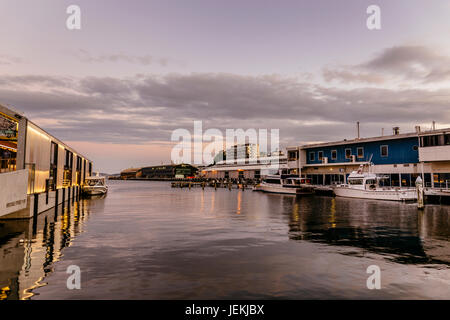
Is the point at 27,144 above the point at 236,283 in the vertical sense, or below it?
above

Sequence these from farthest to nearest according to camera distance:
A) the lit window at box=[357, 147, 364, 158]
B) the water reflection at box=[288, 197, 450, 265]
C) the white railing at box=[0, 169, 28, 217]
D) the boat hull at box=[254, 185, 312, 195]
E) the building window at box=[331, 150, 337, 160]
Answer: the building window at box=[331, 150, 337, 160]
the boat hull at box=[254, 185, 312, 195]
the lit window at box=[357, 147, 364, 158]
the white railing at box=[0, 169, 28, 217]
the water reflection at box=[288, 197, 450, 265]

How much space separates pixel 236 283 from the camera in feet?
36.5

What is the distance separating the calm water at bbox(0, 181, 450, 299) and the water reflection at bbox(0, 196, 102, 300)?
→ 0.16ft

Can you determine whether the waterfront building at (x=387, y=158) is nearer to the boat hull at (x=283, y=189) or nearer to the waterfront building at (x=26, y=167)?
the boat hull at (x=283, y=189)

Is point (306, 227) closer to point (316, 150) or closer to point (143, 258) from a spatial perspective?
point (143, 258)

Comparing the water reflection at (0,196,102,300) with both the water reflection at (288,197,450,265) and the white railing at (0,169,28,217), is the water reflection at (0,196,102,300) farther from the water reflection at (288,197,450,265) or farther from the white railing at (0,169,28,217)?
the water reflection at (288,197,450,265)

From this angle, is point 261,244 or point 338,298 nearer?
point 338,298

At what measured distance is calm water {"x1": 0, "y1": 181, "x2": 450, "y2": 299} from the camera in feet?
34.1

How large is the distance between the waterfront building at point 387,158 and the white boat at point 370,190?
343 cm

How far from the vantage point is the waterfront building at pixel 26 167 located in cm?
1773

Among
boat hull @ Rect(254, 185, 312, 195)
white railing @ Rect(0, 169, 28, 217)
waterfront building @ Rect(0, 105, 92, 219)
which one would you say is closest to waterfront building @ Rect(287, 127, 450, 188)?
boat hull @ Rect(254, 185, 312, 195)

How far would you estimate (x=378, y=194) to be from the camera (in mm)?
47719

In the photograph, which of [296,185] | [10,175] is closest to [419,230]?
[10,175]

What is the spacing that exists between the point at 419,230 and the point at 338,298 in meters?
16.9
